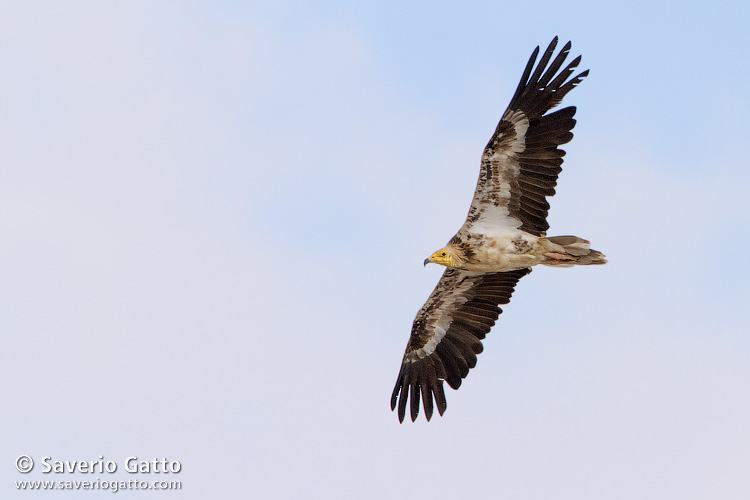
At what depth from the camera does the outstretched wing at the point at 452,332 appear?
19219 millimetres

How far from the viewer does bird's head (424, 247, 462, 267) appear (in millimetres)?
17703

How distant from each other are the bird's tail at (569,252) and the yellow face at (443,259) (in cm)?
170

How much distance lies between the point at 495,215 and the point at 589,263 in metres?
1.88

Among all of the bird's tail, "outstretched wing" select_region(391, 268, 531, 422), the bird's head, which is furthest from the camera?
"outstretched wing" select_region(391, 268, 531, 422)

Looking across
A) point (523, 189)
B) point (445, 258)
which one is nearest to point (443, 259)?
point (445, 258)

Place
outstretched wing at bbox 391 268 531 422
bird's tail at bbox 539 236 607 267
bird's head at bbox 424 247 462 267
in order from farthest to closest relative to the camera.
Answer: outstretched wing at bbox 391 268 531 422, bird's head at bbox 424 247 462 267, bird's tail at bbox 539 236 607 267

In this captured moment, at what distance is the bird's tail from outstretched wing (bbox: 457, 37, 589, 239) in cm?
42

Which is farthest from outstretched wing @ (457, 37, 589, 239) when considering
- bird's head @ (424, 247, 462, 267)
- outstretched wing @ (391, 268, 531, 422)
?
outstretched wing @ (391, 268, 531, 422)

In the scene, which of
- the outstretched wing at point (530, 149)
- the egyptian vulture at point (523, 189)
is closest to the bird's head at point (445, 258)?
the egyptian vulture at point (523, 189)

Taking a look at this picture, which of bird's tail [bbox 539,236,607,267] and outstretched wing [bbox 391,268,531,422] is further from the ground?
outstretched wing [bbox 391,268,531,422]

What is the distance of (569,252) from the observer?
16.8 meters

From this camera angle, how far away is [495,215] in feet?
57.0

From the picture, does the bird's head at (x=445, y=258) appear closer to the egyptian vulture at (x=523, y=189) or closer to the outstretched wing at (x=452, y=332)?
the egyptian vulture at (x=523, y=189)

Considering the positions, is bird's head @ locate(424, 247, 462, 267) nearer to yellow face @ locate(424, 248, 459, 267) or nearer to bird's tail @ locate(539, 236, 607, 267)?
yellow face @ locate(424, 248, 459, 267)
